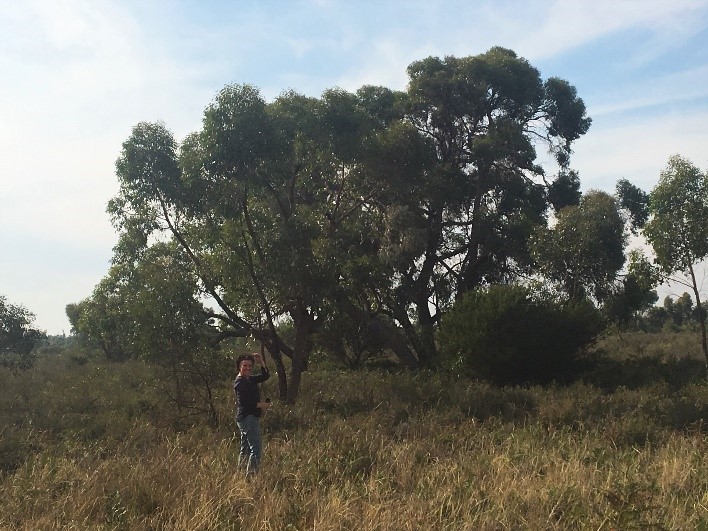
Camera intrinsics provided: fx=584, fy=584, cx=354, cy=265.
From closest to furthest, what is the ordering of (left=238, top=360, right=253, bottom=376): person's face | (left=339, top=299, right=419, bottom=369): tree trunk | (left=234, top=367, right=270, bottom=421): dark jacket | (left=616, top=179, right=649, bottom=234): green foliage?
1. (left=234, top=367, right=270, bottom=421): dark jacket
2. (left=238, top=360, right=253, bottom=376): person's face
3. (left=339, top=299, right=419, bottom=369): tree trunk
4. (left=616, top=179, right=649, bottom=234): green foliage

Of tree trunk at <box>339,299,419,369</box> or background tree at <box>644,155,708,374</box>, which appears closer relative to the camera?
background tree at <box>644,155,708,374</box>

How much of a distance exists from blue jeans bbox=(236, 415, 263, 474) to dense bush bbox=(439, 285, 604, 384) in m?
10.0

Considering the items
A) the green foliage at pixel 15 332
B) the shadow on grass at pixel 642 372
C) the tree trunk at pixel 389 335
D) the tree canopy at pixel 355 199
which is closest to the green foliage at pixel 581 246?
the tree canopy at pixel 355 199

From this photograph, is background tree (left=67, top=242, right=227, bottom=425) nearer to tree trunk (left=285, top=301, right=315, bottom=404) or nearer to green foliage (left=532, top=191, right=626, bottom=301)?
tree trunk (left=285, top=301, right=315, bottom=404)

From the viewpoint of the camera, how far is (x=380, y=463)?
7.39 metres

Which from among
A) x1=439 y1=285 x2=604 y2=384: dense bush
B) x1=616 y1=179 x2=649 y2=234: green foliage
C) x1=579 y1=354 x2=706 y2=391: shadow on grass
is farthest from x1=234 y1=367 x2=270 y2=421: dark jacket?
x1=616 y1=179 x2=649 y2=234: green foliage

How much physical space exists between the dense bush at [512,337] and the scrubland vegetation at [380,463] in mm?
2027

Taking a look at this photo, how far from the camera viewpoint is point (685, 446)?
7.73m

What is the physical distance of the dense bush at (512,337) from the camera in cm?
1664

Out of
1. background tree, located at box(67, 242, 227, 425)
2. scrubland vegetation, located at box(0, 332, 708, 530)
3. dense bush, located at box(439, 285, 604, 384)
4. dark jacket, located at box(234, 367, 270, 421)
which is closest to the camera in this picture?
scrubland vegetation, located at box(0, 332, 708, 530)

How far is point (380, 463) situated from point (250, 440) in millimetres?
1751

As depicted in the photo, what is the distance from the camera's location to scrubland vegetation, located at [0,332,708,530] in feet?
17.0

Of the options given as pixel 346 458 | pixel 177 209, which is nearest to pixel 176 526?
pixel 346 458

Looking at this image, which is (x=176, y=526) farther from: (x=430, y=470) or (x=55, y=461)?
(x=55, y=461)
